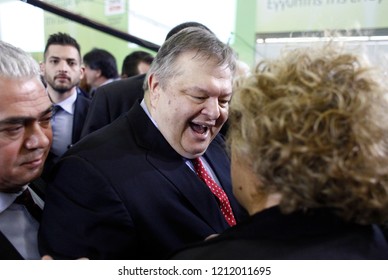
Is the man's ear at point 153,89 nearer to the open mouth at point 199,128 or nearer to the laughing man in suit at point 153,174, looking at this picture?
the laughing man in suit at point 153,174

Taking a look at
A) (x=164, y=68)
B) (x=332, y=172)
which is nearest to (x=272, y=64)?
(x=332, y=172)

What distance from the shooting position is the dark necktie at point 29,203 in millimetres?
1011

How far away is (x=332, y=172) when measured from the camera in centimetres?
66

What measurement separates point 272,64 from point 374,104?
7.3 inches

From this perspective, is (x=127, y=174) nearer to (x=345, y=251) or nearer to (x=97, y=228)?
(x=97, y=228)

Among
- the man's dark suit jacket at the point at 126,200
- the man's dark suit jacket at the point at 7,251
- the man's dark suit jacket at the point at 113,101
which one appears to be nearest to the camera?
the man's dark suit jacket at the point at 7,251

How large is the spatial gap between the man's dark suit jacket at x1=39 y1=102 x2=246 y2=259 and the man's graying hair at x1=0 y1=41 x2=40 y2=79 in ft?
0.75

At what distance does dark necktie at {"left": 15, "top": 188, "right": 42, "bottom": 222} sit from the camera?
39.8 inches

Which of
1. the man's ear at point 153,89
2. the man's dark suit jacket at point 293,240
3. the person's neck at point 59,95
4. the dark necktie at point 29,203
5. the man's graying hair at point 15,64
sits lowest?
the dark necktie at point 29,203

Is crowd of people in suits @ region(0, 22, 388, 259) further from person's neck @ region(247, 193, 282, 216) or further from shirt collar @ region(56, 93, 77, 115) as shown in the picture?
shirt collar @ region(56, 93, 77, 115)

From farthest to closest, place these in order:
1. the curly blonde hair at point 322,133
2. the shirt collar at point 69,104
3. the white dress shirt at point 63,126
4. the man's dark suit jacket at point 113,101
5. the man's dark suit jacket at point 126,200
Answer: the shirt collar at point 69,104 < the white dress shirt at point 63,126 < the man's dark suit jacket at point 113,101 < the man's dark suit jacket at point 126,200 < the curly blonde hair at point 322,133

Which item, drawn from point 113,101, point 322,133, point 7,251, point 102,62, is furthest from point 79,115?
point 322,133

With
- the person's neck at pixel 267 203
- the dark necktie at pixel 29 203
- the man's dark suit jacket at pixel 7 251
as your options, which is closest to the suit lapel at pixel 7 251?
the man's dark suit jacket at pixel 7 251
